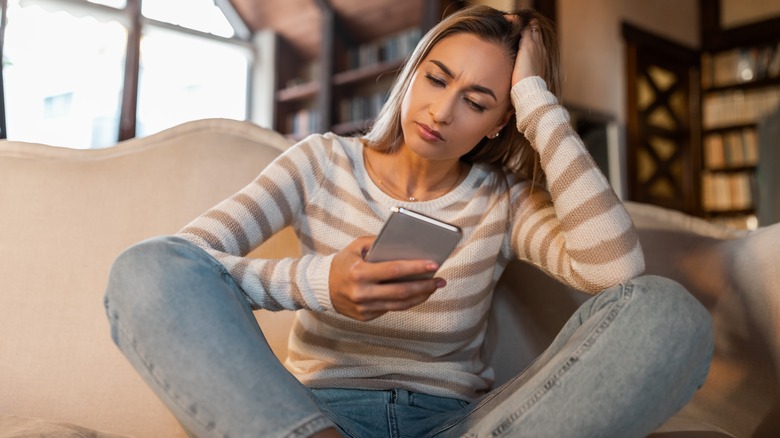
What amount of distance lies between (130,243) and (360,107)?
146 inches

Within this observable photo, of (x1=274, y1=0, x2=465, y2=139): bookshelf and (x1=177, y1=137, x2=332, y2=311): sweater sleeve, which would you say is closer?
(x1=177, y1=137, x2=332, y2=311): sweater sleeve

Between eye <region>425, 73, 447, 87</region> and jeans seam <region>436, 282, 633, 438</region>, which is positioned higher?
eye <region>425, 73, 447, 87</region>

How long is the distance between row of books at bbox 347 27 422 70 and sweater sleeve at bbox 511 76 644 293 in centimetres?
337

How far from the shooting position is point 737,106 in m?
5.45

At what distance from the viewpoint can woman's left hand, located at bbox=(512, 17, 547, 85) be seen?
3.98 feet

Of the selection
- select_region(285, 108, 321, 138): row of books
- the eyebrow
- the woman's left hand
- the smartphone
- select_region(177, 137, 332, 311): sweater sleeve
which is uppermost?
the woman's left hand

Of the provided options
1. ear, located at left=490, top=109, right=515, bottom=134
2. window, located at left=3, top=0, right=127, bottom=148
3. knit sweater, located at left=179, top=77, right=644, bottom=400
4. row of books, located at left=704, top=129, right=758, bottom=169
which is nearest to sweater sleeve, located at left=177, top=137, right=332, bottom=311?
knit sweater, located at left=179, top=77, right=644, bottom=400

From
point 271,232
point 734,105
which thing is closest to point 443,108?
point 271,232

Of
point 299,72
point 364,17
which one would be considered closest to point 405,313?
point 364,17

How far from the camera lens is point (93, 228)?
1.28m

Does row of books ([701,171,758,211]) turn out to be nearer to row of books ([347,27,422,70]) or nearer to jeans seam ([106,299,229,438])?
row of books ([347,27,422,70])

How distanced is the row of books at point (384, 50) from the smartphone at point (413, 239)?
3.78m

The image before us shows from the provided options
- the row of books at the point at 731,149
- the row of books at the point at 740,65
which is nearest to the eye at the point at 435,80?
the row of books at the point at 731,149

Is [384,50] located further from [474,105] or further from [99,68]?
[474,105]
